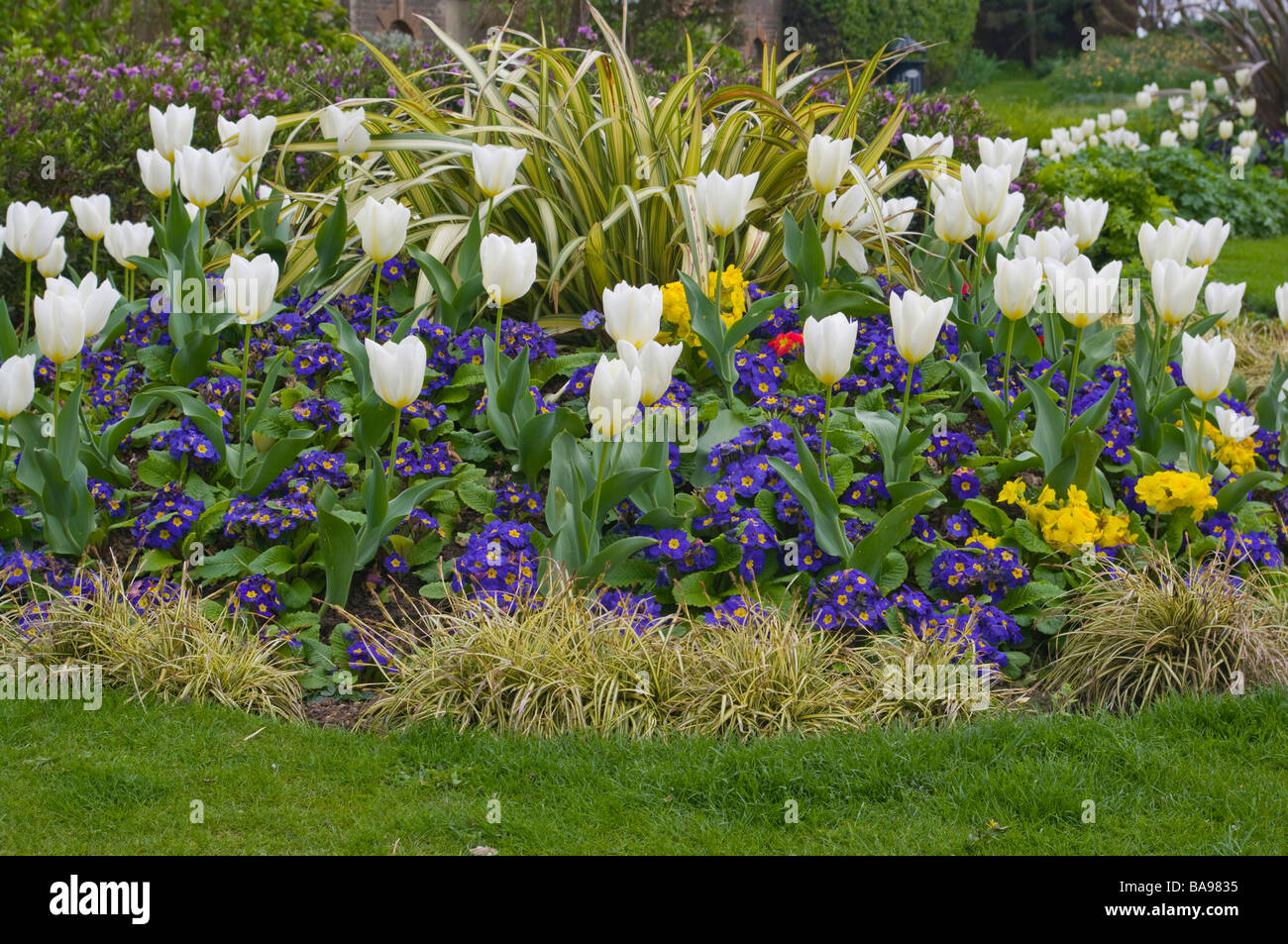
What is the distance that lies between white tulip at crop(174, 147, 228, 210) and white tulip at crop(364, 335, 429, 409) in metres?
1.36

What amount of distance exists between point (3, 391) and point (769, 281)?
3042 mm

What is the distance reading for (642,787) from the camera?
312 centimetres

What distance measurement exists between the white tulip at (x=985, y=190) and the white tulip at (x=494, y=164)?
1.51m

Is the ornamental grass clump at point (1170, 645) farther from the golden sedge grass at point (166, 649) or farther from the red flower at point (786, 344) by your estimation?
the golden sedge grass at point (166, 649)

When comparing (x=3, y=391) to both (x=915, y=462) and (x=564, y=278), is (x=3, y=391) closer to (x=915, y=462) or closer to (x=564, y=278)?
(x=564, y=278)

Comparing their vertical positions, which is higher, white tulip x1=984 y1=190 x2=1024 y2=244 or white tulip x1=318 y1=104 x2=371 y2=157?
white tulip x1=318 y1=104 x2=371 y2=157

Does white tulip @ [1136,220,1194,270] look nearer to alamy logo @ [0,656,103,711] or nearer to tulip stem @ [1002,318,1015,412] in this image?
tulip stem @ [1002,318,1015,412]

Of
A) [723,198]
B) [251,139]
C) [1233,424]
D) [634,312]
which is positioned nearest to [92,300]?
[251,139]

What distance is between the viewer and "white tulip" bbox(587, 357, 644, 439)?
330 cm

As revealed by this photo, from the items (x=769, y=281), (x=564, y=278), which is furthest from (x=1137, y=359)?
(x=564, y=278)

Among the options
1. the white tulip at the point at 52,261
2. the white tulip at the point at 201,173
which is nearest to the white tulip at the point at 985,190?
the white tulip at the point at 201,173

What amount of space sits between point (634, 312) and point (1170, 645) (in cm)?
179

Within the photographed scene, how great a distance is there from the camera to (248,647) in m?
3.61

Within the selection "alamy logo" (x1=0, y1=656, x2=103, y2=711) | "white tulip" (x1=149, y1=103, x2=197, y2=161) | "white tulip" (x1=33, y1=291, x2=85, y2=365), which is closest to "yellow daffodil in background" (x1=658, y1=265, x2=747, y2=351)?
"white tulip" (x1=149, y1=103, x2=197, y2=161)
